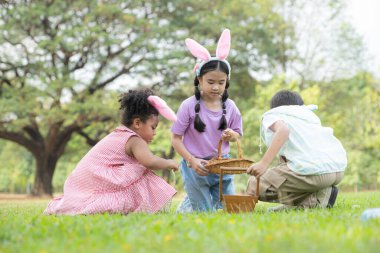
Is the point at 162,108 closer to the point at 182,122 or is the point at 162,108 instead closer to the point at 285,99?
the point at 182,122

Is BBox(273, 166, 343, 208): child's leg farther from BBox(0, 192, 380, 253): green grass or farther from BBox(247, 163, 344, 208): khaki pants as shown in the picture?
BBox(0, 192, 380, 253): green grass

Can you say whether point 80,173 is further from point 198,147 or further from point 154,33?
point 154,33

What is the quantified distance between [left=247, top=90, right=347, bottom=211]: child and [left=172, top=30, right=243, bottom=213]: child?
0.52 m

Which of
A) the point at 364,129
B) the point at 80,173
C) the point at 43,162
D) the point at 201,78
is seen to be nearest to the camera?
the point at 80,173

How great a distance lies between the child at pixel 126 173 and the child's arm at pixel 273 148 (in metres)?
0.72

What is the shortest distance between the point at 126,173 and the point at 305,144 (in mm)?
1660

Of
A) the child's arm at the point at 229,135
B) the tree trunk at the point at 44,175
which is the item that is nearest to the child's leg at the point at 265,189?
the child's arm at the point at 229,135

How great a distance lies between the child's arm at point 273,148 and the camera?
4219 mm

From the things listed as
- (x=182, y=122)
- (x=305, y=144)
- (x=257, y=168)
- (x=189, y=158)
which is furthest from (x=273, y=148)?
(x=182, y=122)

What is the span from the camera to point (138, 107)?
4.82 meters

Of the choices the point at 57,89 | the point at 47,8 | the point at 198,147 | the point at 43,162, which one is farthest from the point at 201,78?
Result: the point at 43,162

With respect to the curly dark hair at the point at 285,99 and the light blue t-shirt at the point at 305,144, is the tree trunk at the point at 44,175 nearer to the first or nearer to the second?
the curly dark hair at the point at 285,99

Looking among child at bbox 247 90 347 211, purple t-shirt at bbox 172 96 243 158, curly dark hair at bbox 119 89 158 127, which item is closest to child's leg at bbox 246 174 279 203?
child at bbox 247 90 347 211

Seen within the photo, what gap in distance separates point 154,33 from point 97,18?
2.11 meters
